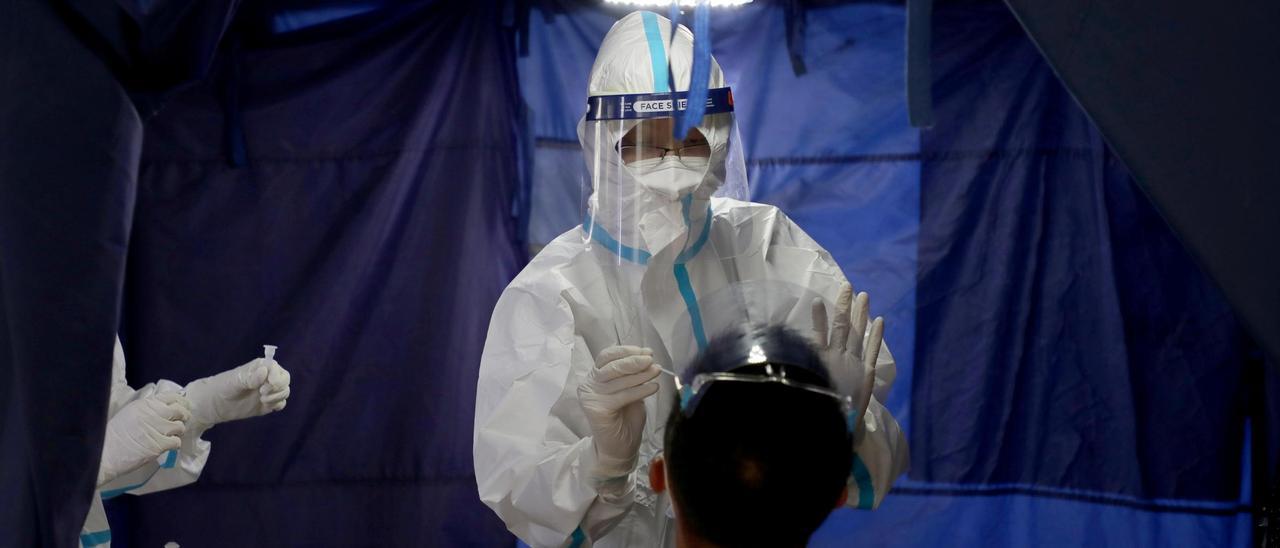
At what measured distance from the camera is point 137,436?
2.25m

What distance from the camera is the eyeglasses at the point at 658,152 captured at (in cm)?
229

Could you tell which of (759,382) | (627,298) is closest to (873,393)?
(627,298)

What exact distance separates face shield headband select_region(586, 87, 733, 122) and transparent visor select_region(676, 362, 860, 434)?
81cm

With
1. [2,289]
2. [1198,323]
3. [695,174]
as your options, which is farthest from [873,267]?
[2,289]

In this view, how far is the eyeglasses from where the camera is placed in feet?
7.50

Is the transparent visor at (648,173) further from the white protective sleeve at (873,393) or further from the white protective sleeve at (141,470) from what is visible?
the white protective sleeve at (141,470)

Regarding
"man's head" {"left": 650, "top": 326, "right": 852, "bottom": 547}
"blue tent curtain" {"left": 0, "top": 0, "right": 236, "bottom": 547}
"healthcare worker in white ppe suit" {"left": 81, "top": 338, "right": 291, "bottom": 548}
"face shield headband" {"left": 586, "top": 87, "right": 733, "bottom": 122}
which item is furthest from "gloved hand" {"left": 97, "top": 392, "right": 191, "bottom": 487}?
"man's head" {"left": 650, "top": 326, "right": 852, "bottom": 547}

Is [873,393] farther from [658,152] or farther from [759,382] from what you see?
[759,382]

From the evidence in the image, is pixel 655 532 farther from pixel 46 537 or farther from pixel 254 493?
pixel 254 493

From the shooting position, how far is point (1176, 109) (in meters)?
1.24

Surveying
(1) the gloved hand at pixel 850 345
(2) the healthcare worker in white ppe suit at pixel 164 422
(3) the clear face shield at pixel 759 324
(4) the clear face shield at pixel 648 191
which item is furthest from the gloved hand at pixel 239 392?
(1) the gloved hand at pixel 850 345

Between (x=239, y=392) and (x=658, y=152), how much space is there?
108 cm

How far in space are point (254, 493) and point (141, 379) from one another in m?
0.43

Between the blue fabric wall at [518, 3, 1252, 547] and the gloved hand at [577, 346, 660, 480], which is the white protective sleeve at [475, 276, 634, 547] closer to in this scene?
the gloved hand at [577, 346, 660, 480]
